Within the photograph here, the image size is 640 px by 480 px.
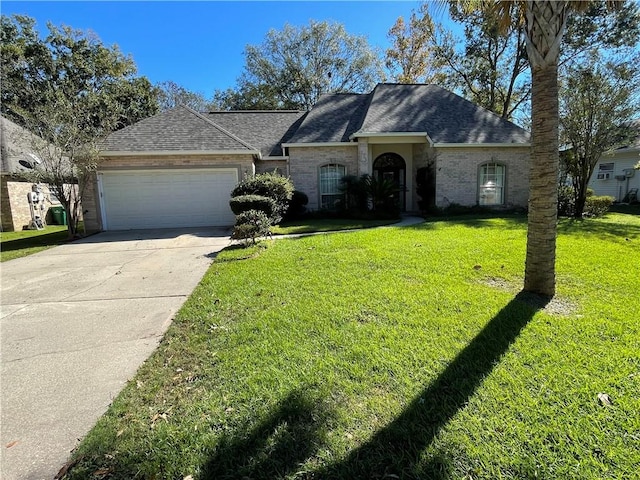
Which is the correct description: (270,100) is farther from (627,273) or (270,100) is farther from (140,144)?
(627,273)

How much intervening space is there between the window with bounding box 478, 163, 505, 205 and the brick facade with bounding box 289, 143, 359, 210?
5737 mm

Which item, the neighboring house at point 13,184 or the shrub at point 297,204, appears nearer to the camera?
the shrub at point 297,204

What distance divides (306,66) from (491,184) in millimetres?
21338

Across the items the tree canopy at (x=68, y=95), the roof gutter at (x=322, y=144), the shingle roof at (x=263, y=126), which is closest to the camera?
the tree canopy at (x=68, y=95)

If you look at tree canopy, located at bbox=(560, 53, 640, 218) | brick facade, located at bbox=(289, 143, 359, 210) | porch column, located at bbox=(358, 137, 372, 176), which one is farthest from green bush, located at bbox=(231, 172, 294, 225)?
tree canopy, located at bbox=(560, 53, 640, 218)

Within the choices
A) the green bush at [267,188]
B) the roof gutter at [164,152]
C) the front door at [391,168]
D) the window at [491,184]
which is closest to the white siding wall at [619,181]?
the window at [491,184]

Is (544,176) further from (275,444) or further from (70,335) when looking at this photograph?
(70,335)

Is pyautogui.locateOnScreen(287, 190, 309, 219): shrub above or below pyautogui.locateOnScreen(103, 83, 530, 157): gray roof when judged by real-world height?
below

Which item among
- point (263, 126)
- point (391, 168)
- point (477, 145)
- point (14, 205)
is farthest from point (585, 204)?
point (14, 205)

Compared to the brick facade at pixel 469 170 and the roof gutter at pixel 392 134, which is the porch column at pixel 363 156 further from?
the brick facade at pixel 469 170

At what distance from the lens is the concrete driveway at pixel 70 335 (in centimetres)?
232

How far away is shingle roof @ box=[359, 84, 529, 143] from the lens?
14047mm

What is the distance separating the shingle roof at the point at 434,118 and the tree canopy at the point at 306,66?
13873mm

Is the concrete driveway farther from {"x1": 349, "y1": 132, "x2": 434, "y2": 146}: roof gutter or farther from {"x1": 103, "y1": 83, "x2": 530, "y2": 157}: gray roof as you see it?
{"x1": 349, "y1": 132, "x2": 434, "y2": 146}: roof gutter
